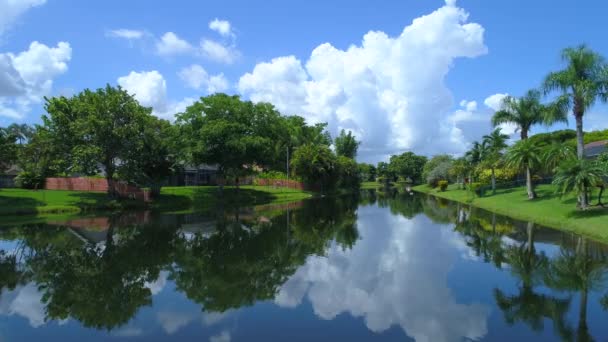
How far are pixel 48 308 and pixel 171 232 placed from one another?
499 inches

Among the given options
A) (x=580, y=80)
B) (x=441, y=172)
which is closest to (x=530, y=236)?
(x=580, y=80)

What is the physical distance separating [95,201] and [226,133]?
55.5 ft

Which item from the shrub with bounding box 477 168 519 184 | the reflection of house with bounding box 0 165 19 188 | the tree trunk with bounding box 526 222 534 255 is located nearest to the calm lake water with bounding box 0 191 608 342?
the tree trunk with bounding box 526 222 534 255

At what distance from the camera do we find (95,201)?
37.5 m

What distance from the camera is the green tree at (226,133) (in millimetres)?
48062

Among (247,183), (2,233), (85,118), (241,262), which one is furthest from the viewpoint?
(247,183)

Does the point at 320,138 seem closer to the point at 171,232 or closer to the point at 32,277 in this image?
the point at 171,232

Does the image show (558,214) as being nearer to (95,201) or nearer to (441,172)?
(95,201)

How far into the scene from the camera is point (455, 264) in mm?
14734

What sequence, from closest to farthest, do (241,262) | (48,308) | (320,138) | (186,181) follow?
(48,308), (241,262), (186,181), (320,138)

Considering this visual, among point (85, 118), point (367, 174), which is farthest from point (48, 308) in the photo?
point (367, 174)

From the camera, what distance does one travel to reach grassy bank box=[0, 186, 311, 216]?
109ft

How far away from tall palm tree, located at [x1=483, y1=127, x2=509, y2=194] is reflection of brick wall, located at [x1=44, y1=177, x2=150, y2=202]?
40892mm

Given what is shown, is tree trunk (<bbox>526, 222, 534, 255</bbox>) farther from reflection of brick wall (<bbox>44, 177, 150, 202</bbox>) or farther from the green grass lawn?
reflection of brick wall (<bbox>44, 177, 150, 202</bbox>)
